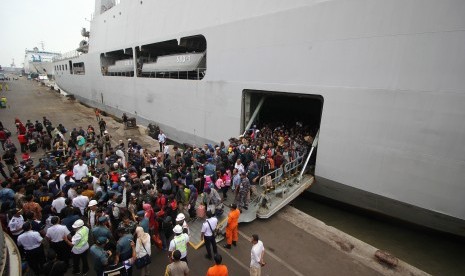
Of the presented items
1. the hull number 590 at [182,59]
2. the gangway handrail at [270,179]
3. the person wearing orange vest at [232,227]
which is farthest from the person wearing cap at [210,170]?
the hull number 590 at [182,59]

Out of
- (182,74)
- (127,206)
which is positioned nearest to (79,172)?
(127,206)

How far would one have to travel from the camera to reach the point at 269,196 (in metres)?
7.40

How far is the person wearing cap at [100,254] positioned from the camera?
4.08m

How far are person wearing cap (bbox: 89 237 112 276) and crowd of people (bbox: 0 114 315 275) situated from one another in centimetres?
2

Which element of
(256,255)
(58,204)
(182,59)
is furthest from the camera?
(182,59)

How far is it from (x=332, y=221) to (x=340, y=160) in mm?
2118

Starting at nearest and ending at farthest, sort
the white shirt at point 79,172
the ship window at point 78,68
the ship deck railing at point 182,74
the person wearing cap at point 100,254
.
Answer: the person wearing cap at point 100,254 → the white shirt at point 79,172 → the ship deck railing at point 182,74 → the ship window at point 78,68

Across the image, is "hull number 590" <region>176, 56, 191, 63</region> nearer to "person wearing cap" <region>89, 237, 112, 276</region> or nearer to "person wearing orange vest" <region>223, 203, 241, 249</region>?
"person wearing orange vest" <region>223, 203, 241, 249</region>

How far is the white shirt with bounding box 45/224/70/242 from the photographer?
4574mm

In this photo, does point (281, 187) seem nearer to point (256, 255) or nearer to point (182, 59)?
point (256, 255)

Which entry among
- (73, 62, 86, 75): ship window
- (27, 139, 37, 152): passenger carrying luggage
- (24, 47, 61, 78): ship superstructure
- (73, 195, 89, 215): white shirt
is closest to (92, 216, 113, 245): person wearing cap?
(73, 195, 89, 215): white shirt

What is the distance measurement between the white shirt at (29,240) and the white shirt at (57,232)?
6.5 inches

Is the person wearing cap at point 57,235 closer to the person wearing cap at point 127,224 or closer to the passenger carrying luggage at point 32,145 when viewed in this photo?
the person wearing cap at point 127,224

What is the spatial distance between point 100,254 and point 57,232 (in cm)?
121
